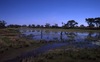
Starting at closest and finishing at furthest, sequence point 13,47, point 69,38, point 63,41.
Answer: point 13,47
point 63,41
point 69,38

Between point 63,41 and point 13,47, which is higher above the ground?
point 13,47

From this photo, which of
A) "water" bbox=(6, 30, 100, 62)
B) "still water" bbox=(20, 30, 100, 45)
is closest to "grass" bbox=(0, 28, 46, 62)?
"water" bbox=(6, 30, 100, 62)

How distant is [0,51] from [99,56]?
39.2 ft

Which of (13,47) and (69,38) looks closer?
(13,47)

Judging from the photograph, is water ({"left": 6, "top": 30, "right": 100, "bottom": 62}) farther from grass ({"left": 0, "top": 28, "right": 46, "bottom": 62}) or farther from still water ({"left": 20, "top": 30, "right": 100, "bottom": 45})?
grass ({"left": 0, "top": 28, "right": 46, "bottom": 62})

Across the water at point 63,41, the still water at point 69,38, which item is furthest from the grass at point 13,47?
the still water at point 69,38

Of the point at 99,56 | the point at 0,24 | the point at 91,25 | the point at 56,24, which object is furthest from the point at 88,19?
the point at 99,56

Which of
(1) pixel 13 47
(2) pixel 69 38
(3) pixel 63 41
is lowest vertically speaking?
(2) pixel 69 38

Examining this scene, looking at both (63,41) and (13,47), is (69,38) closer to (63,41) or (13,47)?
(63,41)

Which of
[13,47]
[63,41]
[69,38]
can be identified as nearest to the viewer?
[13,47]

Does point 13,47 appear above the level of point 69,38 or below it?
above

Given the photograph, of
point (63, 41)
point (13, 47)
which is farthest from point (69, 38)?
point (13, 47)

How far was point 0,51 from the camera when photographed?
701 inches

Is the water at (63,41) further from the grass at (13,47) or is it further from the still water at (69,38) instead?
the grass at (13,47)
